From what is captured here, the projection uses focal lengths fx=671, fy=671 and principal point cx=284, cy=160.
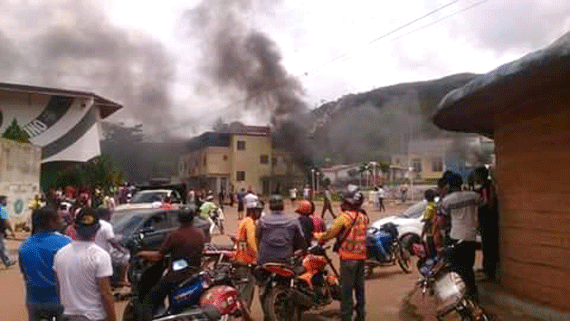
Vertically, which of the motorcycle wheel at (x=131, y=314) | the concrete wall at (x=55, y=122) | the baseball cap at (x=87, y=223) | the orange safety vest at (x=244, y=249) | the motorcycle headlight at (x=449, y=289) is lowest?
the motorcycle wheel at (x=131, y=314)

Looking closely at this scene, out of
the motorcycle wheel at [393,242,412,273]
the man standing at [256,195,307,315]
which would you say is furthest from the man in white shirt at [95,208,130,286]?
the motorcycle wheel at [393,242,412,273]

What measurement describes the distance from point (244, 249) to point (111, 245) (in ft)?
7.25

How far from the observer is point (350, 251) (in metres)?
7.66

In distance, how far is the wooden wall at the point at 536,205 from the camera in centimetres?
689

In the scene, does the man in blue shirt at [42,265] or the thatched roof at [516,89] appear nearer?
the man in blue shirt at [42,265]

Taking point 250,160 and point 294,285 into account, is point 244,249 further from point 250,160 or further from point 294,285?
point 250,160

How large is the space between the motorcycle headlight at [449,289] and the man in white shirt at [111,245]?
15.0 ft

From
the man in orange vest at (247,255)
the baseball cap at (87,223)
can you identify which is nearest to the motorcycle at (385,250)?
the man in orange vest at (247,255)

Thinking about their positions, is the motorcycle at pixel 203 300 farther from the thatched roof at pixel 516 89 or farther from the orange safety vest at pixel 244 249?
the thatched roof at pixel 516 89

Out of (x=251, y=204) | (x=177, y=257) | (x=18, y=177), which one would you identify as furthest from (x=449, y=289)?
(x=18, y=177)

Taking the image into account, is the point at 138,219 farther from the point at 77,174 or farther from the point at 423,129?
the point at 423,129

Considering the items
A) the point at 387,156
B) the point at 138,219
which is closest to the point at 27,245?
the point at 138,219

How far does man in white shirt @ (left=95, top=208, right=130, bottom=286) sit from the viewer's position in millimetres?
9395

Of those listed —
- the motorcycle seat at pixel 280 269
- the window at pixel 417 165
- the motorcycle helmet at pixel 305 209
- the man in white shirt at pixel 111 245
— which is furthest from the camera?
the window at pixel 417 165
